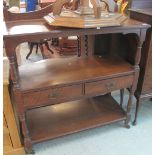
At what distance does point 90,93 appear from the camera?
5.20ft

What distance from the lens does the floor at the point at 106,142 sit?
171 centimetres

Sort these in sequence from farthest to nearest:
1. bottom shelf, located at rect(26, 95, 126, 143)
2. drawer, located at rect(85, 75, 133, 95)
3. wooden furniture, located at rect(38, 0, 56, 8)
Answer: wooden furniture, located at rect(38, 0, 56, 8) → bottom shelf, located at rect(26, 95, 126, 143) → drawer, located at rect(85, 75, 133, 95)

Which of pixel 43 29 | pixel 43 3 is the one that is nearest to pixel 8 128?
pixel 43 29

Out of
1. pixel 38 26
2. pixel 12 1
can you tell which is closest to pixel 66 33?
pixel 38 26

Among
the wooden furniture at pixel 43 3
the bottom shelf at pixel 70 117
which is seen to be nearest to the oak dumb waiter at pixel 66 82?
the bottom shelf at pixel 70 117

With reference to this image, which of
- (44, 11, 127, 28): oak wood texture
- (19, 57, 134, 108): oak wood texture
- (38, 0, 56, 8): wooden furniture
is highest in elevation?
(44, 11, 127, 28): oak wood texture

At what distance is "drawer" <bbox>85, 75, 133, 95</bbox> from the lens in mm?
1565

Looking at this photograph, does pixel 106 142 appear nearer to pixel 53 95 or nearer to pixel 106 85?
pixel 106 85

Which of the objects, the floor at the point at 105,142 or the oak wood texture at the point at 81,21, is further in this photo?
the floor at the point at 105,142

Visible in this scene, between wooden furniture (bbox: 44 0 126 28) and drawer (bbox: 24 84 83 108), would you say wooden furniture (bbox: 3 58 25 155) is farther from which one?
wooden furniture (bbox: 44 0 126 28)

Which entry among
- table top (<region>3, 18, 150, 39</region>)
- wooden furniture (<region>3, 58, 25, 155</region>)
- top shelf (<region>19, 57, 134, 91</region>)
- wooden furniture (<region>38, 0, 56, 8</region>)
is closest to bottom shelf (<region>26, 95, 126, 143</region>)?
wooden furniture (<region>3, 58, 25, 155</region>)

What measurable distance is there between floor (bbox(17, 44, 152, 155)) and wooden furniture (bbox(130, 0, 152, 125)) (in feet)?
0.48

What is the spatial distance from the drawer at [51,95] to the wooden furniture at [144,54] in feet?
1.98

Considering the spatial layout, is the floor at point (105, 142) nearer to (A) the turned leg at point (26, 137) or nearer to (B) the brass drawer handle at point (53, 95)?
(A) the turned leg at point (26, 137)
